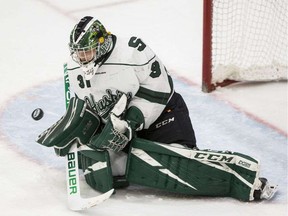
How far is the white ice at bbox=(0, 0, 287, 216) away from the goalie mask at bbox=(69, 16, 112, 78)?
51cm

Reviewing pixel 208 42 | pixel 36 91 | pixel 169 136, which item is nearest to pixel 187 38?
pixel 208 42

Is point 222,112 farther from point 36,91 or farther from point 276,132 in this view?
point 36,91

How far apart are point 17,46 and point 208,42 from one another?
1.25 metres

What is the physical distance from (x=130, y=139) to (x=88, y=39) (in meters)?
0.41

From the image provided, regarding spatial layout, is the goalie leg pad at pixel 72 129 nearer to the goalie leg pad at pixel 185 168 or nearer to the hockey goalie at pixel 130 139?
the hockey goalie at pixel 130 139

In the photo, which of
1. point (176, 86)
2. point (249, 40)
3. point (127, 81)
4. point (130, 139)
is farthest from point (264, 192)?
point (249, 40)

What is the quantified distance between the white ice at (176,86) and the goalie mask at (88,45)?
51cm

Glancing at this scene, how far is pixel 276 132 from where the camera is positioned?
13.0 feet

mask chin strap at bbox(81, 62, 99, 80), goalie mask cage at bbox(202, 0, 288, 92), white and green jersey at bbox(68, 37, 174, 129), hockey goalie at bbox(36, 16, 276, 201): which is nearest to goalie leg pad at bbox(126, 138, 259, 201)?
hockey goalie at bbox(36, 16, 276, 201)

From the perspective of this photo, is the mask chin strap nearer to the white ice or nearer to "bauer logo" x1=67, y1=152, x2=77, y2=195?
"bauer logo" x1=67, y1=152, x2=77, y2=195

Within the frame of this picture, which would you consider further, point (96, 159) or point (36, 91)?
point (36, 91)

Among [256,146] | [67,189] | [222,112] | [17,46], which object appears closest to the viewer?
[67,189]

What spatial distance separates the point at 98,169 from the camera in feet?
10.6

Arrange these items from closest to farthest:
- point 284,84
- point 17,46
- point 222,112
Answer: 1. point 222,112
2. point 284,84
3. point 17,46
